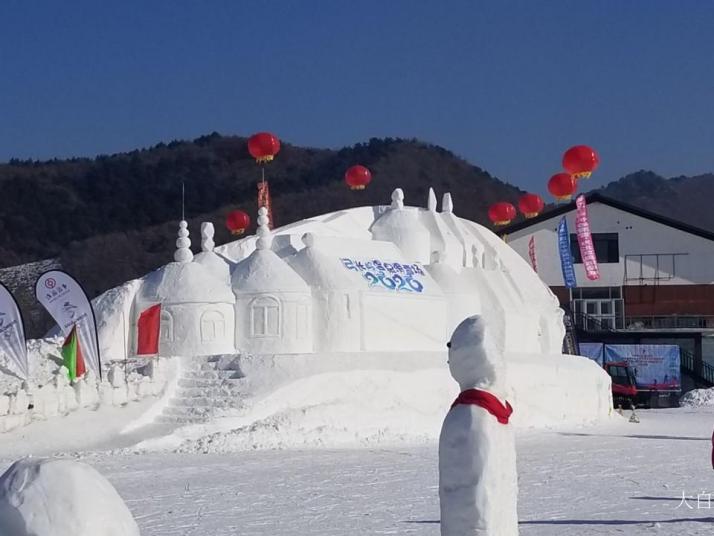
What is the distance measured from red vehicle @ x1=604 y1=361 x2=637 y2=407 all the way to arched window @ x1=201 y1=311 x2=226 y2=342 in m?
14.1

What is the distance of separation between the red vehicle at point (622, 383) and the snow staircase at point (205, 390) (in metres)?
14.7

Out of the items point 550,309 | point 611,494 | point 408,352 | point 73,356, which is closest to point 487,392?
point 611,494

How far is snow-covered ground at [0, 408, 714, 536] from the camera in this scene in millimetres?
9094

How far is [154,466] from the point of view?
13445mm

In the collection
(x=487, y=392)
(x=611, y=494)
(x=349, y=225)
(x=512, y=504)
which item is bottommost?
(x=611, y=494)

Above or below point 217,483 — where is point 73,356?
above

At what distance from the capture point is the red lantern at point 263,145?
83.3 feet

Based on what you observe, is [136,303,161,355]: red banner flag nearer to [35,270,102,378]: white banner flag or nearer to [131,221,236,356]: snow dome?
[131,221,236,356]: snow dome

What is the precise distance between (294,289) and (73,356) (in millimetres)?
4584

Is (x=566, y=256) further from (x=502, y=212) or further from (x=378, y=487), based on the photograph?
(x=378, y=487)

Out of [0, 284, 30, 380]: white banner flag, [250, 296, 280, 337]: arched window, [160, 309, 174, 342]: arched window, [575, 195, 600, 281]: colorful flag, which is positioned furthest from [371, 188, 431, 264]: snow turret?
[575, 195, 600, 281]: colorful flag

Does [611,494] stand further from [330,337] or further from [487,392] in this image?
[330,337]

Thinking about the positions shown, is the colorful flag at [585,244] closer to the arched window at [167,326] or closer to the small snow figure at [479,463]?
the arched window at [167,326]

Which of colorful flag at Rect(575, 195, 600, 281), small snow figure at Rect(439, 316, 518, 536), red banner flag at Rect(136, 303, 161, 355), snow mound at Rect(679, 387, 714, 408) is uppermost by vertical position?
colorful flag at Rect(575, 195, 600, 281)
